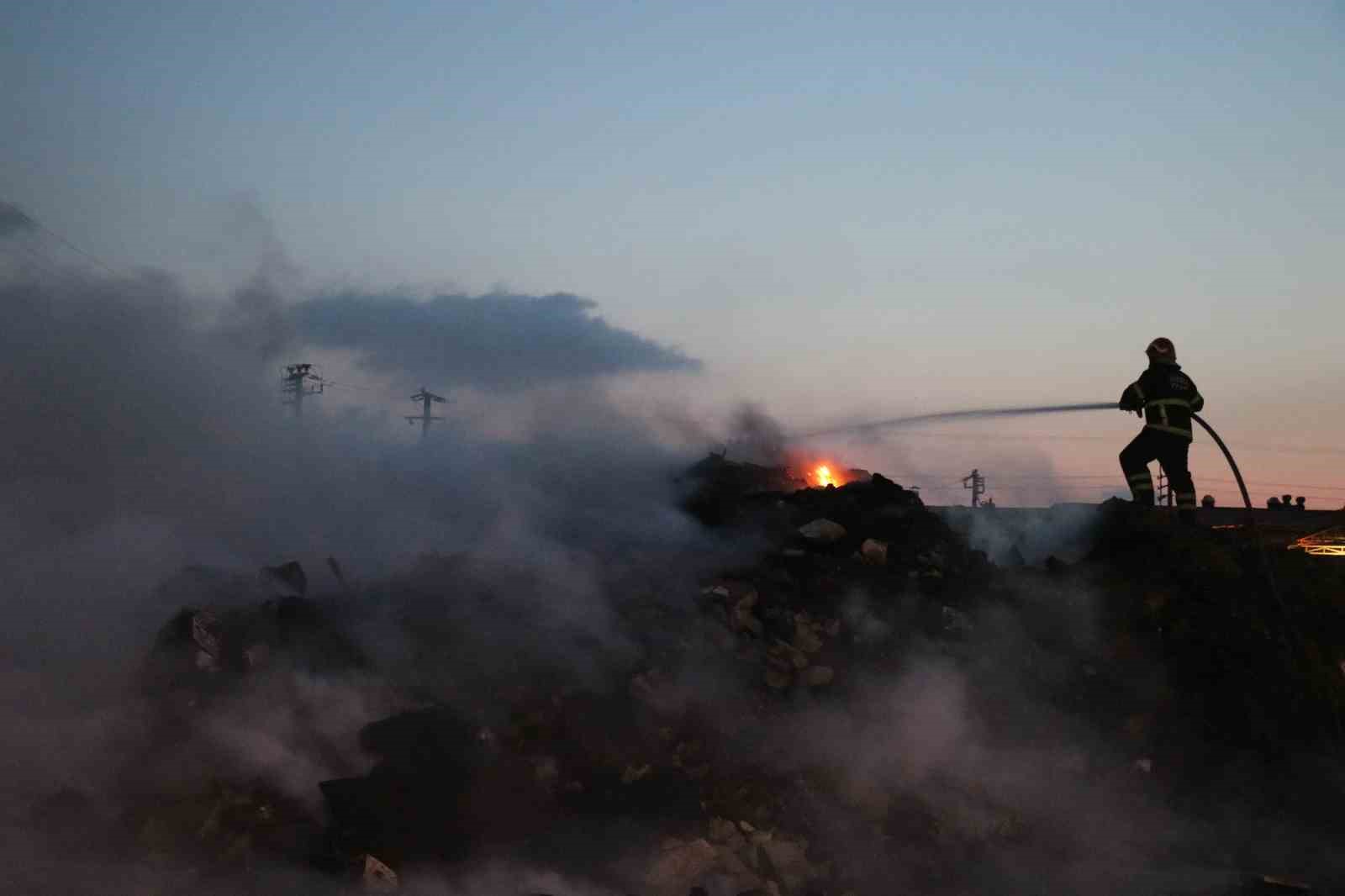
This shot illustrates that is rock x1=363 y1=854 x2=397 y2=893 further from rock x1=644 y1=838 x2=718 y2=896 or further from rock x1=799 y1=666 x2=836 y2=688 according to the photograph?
rock x1=799 y1=666 x2=836 y2=688

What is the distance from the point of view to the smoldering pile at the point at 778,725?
9156mm

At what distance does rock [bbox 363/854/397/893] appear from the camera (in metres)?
8.51

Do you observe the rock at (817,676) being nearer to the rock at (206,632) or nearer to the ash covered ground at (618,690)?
the ash covered ground at (618,690)

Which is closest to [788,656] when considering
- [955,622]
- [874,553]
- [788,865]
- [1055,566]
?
[955,622]

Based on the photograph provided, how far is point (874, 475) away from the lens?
581 inches

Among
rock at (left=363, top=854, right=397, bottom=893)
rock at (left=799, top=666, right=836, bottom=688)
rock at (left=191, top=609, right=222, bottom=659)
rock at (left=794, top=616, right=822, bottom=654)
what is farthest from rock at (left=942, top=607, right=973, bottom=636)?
rock at (left=191, top=609, right=222, bottom=659)

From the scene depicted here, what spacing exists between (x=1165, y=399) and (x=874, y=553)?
155 inches

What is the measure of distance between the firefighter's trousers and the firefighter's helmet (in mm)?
844

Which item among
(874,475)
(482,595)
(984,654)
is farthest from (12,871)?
(874,475)

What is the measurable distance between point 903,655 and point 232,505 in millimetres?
7283

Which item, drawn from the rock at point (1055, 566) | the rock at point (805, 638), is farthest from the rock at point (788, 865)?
the rock at point (1055, 566)

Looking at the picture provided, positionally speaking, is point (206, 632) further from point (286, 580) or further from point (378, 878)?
point (378, 878)

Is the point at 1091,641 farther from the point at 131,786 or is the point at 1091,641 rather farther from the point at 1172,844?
the point at 131,786

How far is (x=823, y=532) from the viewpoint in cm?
1357
